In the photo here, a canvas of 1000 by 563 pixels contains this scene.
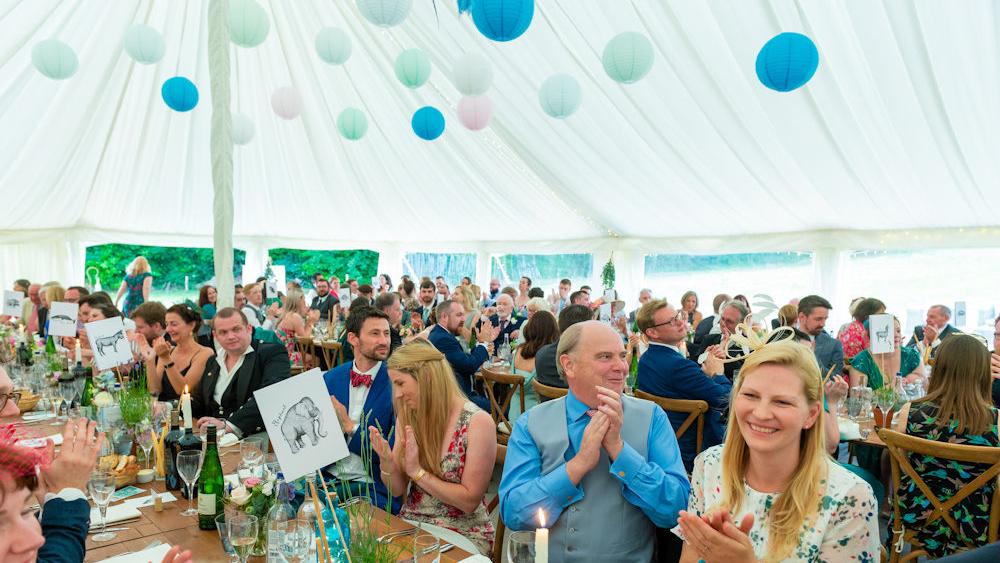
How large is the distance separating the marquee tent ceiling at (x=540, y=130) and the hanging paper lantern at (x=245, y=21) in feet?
6.35

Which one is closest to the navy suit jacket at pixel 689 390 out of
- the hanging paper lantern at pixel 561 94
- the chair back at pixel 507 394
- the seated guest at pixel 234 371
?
the chair back at pixel 507 394

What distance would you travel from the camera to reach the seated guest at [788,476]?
5.32 feet

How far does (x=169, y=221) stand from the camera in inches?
505

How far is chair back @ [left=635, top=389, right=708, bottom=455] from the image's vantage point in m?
3.42

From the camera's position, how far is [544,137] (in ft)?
30.1

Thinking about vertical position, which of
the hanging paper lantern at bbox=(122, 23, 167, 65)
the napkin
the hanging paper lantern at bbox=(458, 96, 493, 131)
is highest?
the hanging paper lantern at bbox=(122, 23, 167, 65)

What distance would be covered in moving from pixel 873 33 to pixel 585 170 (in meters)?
4.87

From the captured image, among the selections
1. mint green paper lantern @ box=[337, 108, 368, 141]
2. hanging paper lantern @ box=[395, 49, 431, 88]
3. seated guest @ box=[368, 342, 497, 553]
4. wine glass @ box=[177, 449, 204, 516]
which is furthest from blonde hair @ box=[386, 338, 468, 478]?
mint green paper lantern @ box=[337, 108, 368, 141]

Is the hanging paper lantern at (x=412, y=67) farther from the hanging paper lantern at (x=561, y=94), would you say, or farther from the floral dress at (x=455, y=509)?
the floral dress at (x=455, y=509)

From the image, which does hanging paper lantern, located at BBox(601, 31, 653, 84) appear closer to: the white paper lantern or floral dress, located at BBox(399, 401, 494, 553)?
floral dress, located at BBox(399, 401, 494, 553)

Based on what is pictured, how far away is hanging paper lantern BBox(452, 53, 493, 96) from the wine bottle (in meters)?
5.24

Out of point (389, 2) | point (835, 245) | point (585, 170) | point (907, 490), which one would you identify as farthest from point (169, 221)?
point (907, 490)

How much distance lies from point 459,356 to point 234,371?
1.65m

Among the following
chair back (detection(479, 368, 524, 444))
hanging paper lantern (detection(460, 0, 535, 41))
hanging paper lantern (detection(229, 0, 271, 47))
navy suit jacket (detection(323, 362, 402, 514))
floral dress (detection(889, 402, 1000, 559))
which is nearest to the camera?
floral dress (detection(889, 402, 1000, 559))
